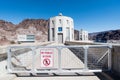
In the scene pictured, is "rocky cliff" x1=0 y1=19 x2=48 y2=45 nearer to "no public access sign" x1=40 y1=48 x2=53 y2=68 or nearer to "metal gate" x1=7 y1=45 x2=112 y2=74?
"metal gate" x1=7 y1=45 x2=112 y2=74

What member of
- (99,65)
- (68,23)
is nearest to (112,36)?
(68,23)

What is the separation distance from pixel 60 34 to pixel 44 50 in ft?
159

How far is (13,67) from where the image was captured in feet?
27.6

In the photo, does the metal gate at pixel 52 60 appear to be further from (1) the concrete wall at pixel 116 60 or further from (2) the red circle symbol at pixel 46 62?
(1) the concrete wall at pixel 116 60

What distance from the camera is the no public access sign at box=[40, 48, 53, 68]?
7.96 metres

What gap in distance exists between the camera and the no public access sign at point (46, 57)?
7957mm

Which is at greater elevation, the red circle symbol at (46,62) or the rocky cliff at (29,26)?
the rocky cliff at (29,26)

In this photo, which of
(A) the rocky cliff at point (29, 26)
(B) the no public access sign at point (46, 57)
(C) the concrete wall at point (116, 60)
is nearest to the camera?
(C) the concrete wall at point (116, 60)

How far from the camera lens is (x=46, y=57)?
7.97m

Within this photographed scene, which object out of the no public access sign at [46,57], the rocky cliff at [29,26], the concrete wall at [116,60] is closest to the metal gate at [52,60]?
the no public access sign at [46,57]

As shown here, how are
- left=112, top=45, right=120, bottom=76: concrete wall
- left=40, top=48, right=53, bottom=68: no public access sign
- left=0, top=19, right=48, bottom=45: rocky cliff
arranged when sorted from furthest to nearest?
1. left=0, top=19, right=48, bottom=45: rocky cliff
2. left=40, top=48, right=53, bottom=68: no public access sign
3. left=112, top=45, right=120, bottom=76: concrete wall

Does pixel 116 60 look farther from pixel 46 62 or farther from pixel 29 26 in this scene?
pixel 29 26

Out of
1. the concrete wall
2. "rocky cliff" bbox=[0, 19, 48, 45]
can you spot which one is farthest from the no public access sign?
"rocky cliff" bbox=[0, 19, 48, 45]

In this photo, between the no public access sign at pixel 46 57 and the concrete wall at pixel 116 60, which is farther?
the no public access sign at pixel 46 57
